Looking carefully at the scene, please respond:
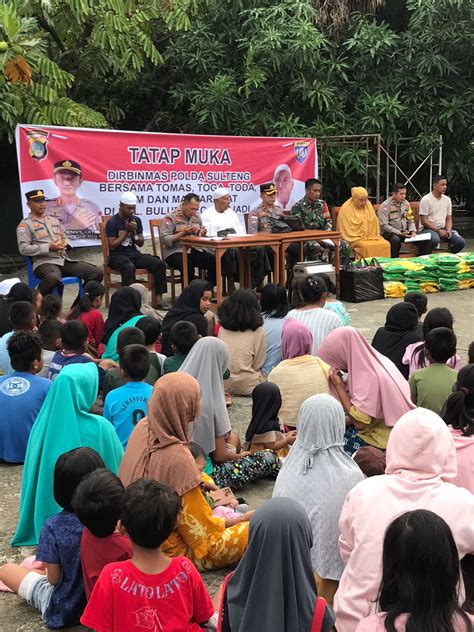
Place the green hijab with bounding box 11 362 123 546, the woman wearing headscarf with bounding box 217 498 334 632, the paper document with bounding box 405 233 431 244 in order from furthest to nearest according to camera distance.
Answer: the paper document with bounding box 405 233 431 244 < the green hijab with bounding box 11 362 123 546 < the woman wearing headscarf with bounding box 217 498 334 632

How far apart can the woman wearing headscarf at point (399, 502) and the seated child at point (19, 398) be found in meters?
2.56

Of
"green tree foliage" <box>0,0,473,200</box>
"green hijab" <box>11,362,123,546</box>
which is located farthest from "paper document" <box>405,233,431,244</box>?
"green hijab" <box>11,362,123,546</box>

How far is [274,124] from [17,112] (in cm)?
469

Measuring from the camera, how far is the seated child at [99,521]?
3.01 metres

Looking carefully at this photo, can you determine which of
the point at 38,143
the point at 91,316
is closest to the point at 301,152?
the point at 38,143

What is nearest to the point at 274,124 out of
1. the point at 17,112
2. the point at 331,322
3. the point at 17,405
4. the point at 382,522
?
the point at 17,112

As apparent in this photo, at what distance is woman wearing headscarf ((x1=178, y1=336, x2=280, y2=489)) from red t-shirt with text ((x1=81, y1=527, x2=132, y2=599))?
134 centimetres

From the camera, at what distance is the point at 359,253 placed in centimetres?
1120

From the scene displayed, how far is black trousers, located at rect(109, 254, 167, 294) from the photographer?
9102 mm

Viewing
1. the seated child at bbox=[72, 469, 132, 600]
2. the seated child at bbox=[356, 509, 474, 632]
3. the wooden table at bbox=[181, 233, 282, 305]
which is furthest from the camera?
the wooden table at bbox=[181, 233, 282, 305]

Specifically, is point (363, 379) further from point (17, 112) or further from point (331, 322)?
point (17, 112)

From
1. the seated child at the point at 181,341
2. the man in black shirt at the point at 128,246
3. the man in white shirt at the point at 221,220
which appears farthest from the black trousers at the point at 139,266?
the seated child at the point at 181,341

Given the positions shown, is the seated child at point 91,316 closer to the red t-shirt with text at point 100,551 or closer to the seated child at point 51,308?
the seated child at point 51,308

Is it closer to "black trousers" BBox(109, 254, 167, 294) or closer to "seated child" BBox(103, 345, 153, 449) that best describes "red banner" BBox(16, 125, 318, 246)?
"black trousers" BBox(109, 254, 167, 294)
